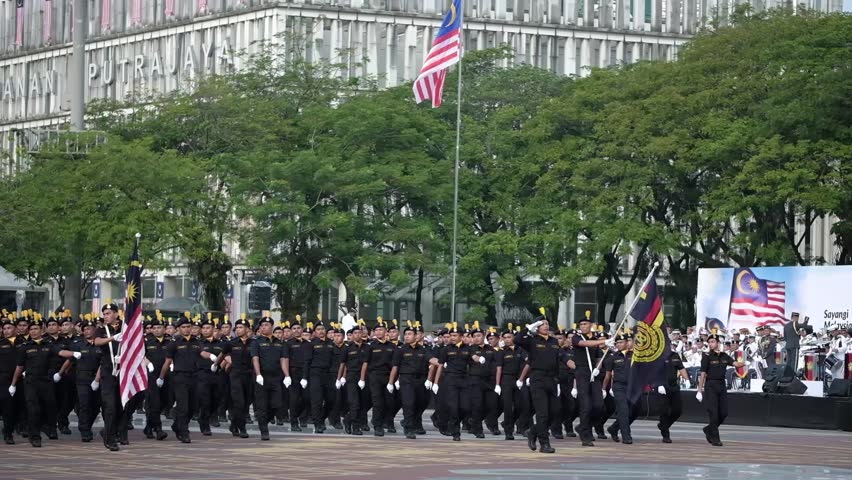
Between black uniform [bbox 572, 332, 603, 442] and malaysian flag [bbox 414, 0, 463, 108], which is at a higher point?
malaysian flag [bbox 414, 0, 463, 108]

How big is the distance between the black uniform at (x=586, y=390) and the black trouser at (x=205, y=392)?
5.98 meters

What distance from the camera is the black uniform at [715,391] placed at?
104 feet

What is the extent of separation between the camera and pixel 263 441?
30.0m

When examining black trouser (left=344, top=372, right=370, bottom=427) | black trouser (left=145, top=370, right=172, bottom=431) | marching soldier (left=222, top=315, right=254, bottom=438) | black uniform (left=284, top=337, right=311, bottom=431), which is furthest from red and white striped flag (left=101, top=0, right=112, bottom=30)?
black trouser (left=145, top=370, right=172, bottom=431)

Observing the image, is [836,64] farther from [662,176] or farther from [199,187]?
[199,187]

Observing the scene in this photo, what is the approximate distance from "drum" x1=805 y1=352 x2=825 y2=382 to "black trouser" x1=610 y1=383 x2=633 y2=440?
12.5 meters

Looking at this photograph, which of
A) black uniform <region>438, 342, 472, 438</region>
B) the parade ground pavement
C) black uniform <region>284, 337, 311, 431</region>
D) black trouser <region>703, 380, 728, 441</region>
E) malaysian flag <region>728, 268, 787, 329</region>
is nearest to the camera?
the parade ground pavement

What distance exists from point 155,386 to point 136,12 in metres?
69.7

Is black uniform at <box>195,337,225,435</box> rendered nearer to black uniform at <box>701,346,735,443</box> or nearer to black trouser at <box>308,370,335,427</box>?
black trouser at <box>308,370,335,427</box>

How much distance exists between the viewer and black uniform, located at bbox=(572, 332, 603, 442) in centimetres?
3105

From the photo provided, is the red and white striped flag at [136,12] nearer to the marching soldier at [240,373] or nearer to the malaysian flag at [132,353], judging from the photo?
the marching soldier at [240,373]

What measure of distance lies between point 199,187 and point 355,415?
28343mm

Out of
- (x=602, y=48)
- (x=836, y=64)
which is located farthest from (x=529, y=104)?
(x=602, y=48)

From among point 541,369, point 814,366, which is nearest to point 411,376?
point 541,369
